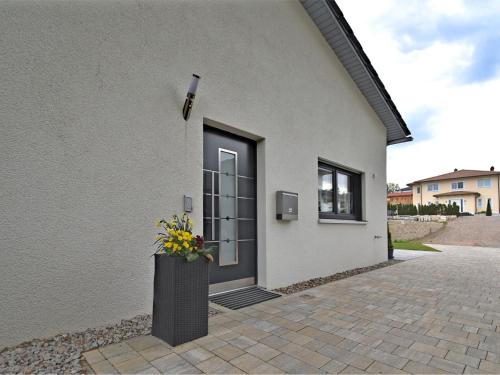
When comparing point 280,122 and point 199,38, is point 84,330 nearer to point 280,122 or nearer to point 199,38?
point 199,38

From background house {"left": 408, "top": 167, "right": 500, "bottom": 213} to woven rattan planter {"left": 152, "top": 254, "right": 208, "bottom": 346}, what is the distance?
4481cm

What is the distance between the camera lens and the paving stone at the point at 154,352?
2301mm

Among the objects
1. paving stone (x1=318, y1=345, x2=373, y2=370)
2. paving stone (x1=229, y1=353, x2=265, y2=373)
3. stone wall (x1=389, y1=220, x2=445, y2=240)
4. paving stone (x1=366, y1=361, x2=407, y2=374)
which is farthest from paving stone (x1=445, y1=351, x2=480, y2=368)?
stone wall (x1=389, y1=220, x2=445, y2=240)

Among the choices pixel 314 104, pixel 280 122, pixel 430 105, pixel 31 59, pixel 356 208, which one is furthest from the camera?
pixel 430 105

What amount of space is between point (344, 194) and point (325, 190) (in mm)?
1124

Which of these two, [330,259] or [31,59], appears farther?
[330,259]

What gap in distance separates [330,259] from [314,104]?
3.39 metres

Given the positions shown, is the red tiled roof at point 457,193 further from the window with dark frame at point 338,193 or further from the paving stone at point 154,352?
the paving stone at point 154,352

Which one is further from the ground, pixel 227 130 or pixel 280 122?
pixel 280 122

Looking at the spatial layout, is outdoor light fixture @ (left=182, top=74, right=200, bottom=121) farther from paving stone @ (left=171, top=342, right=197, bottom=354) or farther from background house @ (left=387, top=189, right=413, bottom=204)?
background house @ (left=387, top=189, right=413, bottom=204)

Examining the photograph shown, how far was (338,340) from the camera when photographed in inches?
108

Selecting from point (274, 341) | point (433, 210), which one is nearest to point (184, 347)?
point (274, 341)

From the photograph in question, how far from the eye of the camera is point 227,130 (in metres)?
4.29

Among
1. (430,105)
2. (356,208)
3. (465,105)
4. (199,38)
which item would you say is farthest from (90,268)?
(465,105)
